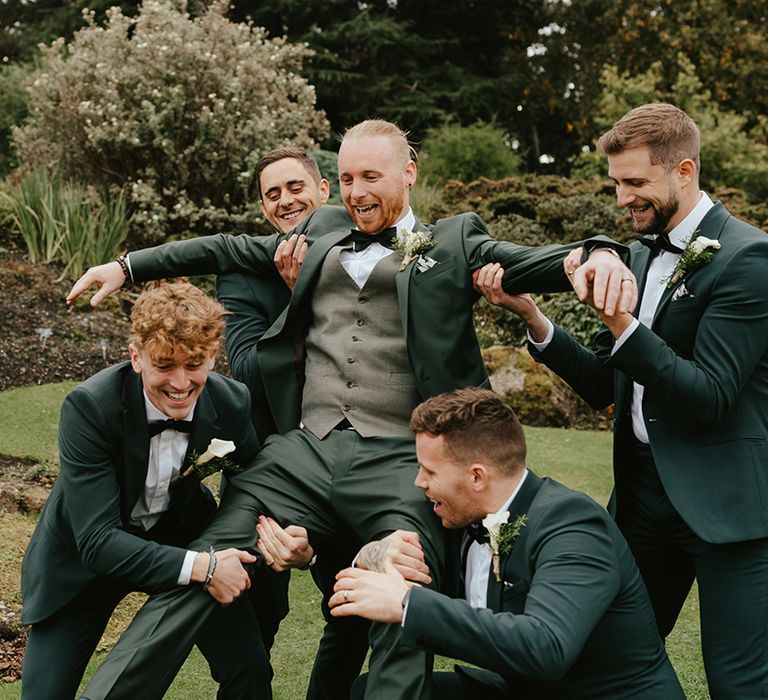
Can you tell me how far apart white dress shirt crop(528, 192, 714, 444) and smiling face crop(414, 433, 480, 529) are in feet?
2.54

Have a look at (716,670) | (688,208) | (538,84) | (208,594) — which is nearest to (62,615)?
(208,594)

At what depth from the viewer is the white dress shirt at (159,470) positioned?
12.3ft

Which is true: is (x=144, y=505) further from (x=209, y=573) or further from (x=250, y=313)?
(x=250, y=313)

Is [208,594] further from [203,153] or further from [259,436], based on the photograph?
[203,153]

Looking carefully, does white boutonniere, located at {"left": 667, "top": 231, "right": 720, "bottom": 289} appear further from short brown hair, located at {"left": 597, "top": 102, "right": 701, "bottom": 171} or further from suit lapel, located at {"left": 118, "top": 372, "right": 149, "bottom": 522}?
suit lapel, located at {"left": 118, "top": 372, "right": 149, "bottom": 522}

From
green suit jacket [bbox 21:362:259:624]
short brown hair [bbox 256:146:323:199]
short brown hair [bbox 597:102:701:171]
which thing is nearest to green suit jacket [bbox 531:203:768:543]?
short brown hair [bbox 597:102:701:171]

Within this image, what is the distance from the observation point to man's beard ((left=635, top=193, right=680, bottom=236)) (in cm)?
357

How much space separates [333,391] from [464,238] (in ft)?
2.74

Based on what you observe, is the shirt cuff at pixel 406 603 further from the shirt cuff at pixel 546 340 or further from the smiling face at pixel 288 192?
the smiling face at pixel 288 192

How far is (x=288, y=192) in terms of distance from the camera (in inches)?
203

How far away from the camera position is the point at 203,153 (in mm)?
11516

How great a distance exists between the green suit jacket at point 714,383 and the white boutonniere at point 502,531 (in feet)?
2.14

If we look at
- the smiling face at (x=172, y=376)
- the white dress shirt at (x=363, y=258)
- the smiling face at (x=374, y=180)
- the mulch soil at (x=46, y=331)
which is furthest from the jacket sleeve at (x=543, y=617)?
the mulch soil at (x=46, y=331)

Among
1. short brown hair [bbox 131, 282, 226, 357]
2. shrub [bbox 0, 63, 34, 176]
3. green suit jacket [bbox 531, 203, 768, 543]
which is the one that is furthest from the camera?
shrub [bbox 0, 63, 34, 176]
